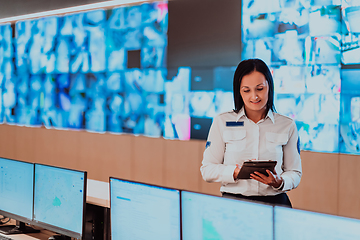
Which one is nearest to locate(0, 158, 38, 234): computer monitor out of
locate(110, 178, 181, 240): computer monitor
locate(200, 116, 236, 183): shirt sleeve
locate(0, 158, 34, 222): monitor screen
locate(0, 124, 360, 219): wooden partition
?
locate(0, 158, 34, 222): monitor screen

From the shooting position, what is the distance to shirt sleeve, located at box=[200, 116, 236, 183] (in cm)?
193

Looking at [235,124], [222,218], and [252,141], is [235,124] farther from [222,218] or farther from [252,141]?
[222,218]

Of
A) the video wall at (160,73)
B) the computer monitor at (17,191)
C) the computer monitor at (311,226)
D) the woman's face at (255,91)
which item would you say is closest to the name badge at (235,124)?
the woman's face at (255,91)

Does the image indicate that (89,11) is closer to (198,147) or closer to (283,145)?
(198,147)

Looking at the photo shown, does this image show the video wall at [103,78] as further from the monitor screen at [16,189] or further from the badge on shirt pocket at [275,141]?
the monitor screen at [16,189]

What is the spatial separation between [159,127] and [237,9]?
1.59 meters

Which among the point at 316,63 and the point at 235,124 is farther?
the point at 316,63

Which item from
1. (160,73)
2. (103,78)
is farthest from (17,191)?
(103,78)

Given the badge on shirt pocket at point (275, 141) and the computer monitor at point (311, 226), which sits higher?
the badge on shirt pocket at point (275, 141)

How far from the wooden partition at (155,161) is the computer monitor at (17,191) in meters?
1.56

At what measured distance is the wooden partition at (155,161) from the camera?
10.2 ft

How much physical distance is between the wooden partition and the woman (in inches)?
13.0

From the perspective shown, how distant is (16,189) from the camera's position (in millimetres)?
2014

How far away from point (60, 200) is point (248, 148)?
1.03m
